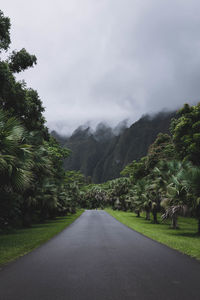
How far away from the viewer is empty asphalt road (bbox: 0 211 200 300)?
4246 millimetres

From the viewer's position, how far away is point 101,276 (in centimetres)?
535

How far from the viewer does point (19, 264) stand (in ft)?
21.3

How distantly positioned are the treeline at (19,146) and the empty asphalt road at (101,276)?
3467 mm

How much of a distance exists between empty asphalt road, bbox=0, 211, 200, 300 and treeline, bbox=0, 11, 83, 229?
3.47 metres

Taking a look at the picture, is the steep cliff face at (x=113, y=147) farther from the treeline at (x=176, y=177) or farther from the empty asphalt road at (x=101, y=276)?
the empty asphalt road at (x=101, y=276)

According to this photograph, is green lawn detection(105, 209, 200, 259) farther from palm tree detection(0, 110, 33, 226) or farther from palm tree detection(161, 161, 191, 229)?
palm tree detection(0, 110, 33, 226)

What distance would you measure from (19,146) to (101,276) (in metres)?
6.51

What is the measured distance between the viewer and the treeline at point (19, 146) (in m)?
9.34

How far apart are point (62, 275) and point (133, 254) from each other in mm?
3382

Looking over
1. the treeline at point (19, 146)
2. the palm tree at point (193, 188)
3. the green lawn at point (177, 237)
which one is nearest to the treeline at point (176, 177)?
the palm tree at point (193, 188)

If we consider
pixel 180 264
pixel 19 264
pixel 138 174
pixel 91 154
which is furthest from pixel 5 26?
pixel 91 154

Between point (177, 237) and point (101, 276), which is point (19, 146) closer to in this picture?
point (101, 276)

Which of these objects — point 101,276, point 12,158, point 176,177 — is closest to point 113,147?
point 176,177

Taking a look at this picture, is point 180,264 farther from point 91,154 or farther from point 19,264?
point 91,154
